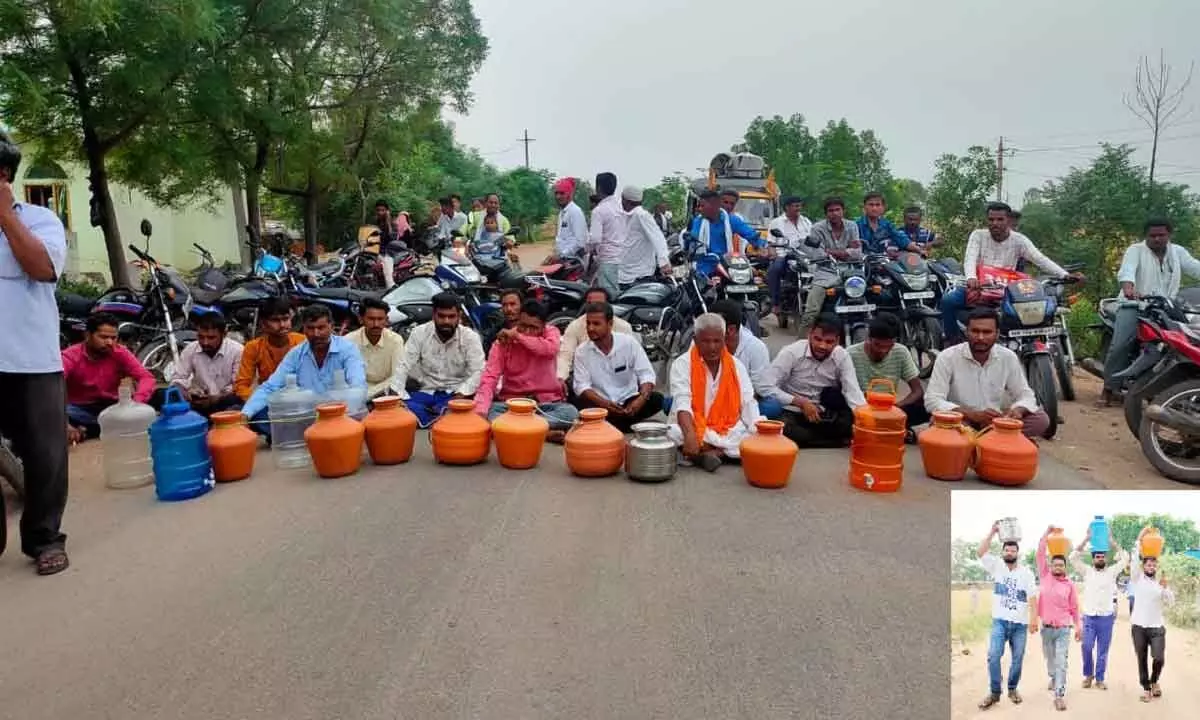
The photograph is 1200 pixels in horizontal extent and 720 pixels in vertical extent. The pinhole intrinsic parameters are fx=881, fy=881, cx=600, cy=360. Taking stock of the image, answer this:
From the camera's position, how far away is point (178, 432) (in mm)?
4480

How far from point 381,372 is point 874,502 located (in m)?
3.54

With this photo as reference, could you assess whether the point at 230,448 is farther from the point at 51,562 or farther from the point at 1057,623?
the point at 1057,623

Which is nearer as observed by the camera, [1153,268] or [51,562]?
[51,562]

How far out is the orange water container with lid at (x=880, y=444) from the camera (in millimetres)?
4559

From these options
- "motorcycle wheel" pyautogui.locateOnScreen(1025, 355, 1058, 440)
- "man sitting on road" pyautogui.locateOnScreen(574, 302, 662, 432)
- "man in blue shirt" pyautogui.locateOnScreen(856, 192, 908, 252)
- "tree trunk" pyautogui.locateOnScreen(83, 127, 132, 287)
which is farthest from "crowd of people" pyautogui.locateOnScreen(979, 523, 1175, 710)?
"tree trunk" pyautogui.locateOnScreen(83, 127, 132, 287)

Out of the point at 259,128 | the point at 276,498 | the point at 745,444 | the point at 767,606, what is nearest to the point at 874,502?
the point at 745,444

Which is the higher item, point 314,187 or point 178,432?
point 314,187

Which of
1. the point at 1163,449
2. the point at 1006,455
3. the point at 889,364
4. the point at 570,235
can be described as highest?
the point at 570,235

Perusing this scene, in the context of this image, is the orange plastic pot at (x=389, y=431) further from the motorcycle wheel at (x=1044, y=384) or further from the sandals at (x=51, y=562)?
the motorcycle wheel at (x=1044, y=384)

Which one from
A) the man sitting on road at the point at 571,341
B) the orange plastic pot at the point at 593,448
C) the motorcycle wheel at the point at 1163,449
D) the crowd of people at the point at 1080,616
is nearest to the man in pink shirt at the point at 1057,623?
the crowd of people at the point at 1080,616

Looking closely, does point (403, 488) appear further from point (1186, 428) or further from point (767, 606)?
point (1186, 428)

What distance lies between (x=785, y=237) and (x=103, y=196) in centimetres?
792

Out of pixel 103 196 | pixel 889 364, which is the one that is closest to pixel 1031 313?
pixel 889 364

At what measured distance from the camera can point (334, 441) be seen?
4758 mm
